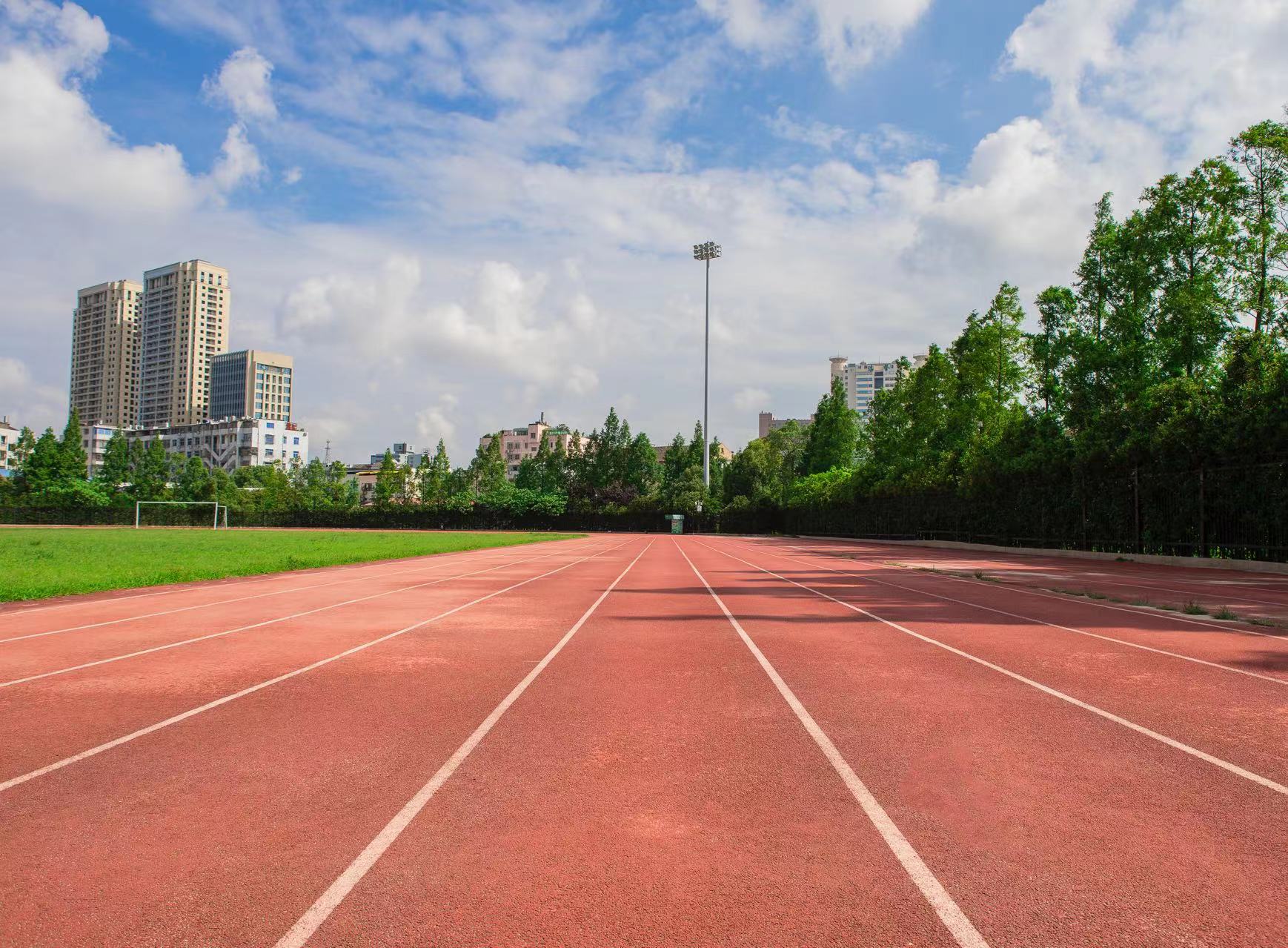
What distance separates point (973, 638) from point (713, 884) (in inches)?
263

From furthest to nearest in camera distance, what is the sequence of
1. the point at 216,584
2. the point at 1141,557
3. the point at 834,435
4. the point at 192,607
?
the point at 834,435, the point at 1141,557, the point at 216,584, the point at 192,607

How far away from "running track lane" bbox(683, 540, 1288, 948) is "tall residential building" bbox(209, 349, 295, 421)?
193037 mm

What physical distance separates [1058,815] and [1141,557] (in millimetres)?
21319

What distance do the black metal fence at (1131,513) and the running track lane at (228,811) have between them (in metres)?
18.3

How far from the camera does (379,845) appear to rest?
343cm

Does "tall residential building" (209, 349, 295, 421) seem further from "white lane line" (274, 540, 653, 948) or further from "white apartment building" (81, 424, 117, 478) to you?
"white lane line" (274, 540, 653, 948)

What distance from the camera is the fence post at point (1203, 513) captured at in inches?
760

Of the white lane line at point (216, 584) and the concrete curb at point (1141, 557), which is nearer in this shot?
the white lane line at point (216, 584)

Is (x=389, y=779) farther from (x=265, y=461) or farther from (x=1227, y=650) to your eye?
(x=265, y=461)

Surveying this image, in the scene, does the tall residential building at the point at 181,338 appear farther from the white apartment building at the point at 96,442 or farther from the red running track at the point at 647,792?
the red running track at the point at 647,792

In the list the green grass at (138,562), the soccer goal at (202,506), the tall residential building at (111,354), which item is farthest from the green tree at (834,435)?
the tall residential building at (111,354)

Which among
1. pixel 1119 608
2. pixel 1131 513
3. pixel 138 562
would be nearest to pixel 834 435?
pixel 1131 513

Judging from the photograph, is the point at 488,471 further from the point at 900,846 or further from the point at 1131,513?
the point at 900,846

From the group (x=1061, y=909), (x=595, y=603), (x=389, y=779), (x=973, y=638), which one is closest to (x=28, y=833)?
(x=389, y=779)
